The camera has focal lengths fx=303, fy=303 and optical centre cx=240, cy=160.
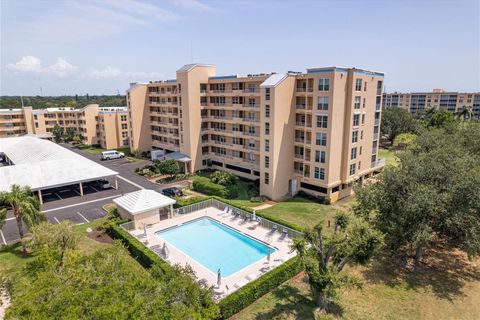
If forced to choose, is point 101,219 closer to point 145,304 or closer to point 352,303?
point 145,304

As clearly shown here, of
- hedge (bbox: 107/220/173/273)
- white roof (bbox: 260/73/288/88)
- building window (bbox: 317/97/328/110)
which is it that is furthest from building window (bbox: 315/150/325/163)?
hedge (bbox: 107/220/173/273)

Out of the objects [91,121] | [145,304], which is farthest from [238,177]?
[91,121]

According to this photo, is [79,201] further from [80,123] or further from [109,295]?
[80,123]

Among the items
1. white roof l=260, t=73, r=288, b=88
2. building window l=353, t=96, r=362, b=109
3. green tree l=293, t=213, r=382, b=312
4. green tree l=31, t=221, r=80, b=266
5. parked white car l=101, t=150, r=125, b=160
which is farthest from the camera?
parked white car l=101, t=150, r=125, b=160

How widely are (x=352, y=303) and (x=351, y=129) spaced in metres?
25.6

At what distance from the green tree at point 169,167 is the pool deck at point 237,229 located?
1676 centimetres

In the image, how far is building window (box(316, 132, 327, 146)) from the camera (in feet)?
134

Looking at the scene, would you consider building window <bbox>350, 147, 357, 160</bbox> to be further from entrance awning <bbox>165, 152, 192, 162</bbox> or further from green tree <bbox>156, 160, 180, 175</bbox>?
green tree <bbox>156, 160, 180, 175</bbox>

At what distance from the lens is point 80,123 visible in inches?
3605

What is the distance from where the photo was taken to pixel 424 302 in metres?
22.4

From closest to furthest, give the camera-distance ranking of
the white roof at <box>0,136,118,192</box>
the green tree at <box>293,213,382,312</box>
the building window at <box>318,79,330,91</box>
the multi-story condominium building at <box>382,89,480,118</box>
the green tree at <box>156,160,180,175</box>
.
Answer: the green tree at <box>293,213,382,312</box>, the building window at <box>318,79,330,91</box>, the white roof at <box>0,136,118,192</box>, the green tree at <box>156,160,180,175</box>, the multi-story condominium building at <box>382,89,480,118</box>

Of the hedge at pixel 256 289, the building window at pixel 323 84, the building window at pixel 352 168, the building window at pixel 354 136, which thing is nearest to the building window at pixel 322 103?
the building window at pixel 323 84

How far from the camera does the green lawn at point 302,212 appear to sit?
36219mm

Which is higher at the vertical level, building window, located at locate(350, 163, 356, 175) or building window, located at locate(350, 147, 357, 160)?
building window, located at locate(350, 147, 357, 160)
